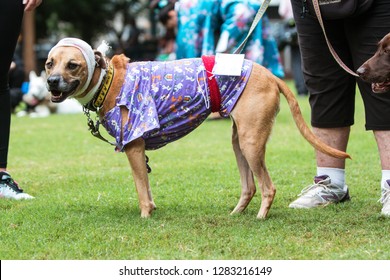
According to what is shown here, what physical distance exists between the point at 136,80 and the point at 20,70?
1045 cm

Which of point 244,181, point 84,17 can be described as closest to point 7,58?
point 244,181

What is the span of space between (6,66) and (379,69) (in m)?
2.60

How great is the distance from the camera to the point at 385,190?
178 inches

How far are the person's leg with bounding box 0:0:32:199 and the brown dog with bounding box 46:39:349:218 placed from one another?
834 millimetres

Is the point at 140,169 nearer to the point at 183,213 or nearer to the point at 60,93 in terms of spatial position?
the point at 183,213

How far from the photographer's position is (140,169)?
4562 mm

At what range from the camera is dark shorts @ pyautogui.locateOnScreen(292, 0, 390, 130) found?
4.48m

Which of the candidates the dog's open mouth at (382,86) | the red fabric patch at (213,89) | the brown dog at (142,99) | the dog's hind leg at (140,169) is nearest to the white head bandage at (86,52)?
the brown dog at (142,99)

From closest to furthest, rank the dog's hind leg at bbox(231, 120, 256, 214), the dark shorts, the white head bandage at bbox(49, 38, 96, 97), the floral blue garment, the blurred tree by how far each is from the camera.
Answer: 1. the white head bandage at bbox(49, 38, 96, 97)
2. the dark shorts
3. the dog's hind leg at bbox(231, 120, 256, 214)
4. the floral blue garment
5. the blurred tree

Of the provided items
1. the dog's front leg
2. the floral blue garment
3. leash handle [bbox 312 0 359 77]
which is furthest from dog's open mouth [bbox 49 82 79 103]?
the floral blue garment

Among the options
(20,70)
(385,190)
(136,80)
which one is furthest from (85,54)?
(20,70)

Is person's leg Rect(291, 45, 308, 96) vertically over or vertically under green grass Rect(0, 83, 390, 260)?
under

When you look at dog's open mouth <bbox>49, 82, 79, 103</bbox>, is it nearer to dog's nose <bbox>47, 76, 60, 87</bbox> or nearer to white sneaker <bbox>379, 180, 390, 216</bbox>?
dog's nose <bbox>47, 76, 60, 87</bbox>
